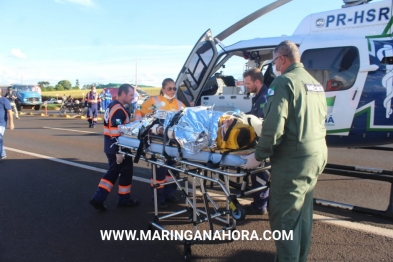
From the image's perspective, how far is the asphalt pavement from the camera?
346cm

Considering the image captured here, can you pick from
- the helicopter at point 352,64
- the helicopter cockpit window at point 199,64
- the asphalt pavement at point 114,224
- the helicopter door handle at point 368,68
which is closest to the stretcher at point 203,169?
the asphalt pavement at point 114,224

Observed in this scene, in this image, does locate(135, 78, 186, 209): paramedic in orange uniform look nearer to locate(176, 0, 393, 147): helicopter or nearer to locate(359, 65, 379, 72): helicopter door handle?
locate(176, 0, 393, 147): helicopter

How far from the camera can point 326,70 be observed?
17.6ft

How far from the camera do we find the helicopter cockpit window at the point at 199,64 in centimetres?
671

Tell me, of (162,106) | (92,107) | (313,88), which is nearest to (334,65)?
(162,106)

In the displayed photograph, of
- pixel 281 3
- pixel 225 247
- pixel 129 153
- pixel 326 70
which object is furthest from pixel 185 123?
pixel 281 3

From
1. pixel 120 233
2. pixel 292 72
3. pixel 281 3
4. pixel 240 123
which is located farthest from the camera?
pixel 281 3

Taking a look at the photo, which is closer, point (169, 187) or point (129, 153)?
point (129, 153)

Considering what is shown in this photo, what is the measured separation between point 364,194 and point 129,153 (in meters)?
3.83

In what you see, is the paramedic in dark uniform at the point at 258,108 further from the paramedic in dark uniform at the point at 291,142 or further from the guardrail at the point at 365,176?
the paramedic in dark uniform at the point at 291,142

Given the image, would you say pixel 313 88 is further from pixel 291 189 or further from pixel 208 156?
pixel 208 156

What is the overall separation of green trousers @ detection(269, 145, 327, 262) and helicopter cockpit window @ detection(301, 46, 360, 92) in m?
2.89

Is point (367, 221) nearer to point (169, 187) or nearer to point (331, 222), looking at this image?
point (331, 222)

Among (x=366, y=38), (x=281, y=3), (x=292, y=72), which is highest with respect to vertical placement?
(x=281, y=3)
